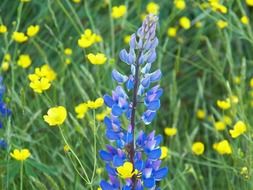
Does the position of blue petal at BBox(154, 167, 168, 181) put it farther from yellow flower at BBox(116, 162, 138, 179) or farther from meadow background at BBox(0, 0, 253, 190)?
meadow background at BBox(0, 0, 253, 190)

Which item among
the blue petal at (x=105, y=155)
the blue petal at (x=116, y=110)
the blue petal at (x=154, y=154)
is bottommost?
the blue petal at (x=154, y=154)

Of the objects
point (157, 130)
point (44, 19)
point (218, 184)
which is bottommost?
point (218, 184)

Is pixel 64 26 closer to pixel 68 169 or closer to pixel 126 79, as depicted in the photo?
pixel 68 169

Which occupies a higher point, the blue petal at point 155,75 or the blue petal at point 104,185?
the blue petal at point 155,75

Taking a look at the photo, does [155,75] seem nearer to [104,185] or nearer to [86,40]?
[104,185]

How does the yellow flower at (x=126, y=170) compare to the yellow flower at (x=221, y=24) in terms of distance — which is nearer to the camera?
the yellow flower at (x=126, y=170)

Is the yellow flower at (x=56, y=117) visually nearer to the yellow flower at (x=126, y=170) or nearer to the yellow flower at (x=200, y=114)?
the yellow flower at (x=126, y=170)

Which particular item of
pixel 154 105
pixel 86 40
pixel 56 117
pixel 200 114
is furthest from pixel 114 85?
pixel 154 105

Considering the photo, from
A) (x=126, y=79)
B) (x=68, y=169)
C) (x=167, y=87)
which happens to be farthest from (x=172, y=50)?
(x=126, y=79)

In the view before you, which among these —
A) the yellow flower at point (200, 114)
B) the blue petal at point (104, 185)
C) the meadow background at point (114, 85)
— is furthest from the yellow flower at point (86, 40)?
the blue petal at point (104, 185)
